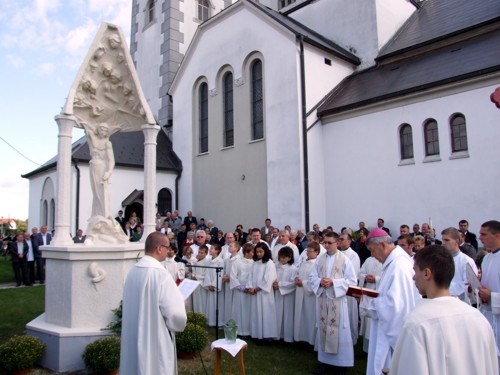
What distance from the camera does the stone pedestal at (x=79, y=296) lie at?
6.23 m

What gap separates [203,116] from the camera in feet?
69.6

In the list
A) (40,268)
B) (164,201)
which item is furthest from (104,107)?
(164,201)

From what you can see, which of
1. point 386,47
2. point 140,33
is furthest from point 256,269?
point 140,33

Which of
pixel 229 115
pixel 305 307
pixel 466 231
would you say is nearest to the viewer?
pixel 305 307

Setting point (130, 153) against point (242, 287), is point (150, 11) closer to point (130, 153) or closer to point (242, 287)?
point (130, 153)

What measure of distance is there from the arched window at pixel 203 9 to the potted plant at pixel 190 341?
23.7 metres

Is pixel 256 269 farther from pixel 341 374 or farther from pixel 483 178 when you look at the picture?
pixel 483 178

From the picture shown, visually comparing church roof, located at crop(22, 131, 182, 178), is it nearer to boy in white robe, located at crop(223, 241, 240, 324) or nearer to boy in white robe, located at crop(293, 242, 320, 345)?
boy in white robe, located at crop(223, 241, 240, 324)

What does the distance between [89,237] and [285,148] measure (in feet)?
35.8

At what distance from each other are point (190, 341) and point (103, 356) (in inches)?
55.9

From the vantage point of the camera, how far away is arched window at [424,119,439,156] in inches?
559

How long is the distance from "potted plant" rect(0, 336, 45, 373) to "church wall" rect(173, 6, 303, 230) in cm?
1138

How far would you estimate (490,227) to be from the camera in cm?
465

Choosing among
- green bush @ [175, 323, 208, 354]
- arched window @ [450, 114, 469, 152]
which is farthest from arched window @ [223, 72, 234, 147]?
green bush @ [175, 323, 208, 354]
